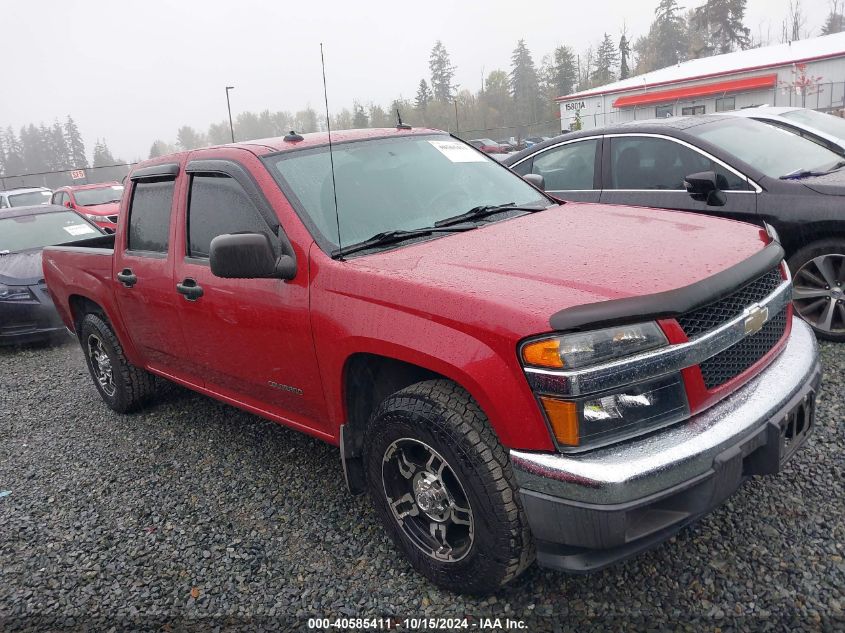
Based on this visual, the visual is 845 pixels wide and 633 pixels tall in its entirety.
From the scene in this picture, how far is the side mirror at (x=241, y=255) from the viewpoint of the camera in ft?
8.96

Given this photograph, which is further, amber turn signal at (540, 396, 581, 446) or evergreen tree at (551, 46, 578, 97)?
evergreen tree at (551, 46, 578, 97)

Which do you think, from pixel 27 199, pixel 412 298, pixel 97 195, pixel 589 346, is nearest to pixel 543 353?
pixel 589 346

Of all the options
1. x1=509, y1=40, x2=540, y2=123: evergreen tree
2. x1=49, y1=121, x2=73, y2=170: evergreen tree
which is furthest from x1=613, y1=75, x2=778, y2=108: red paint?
x1=49, y1=121, x2=73, y2=170: evergreen tree

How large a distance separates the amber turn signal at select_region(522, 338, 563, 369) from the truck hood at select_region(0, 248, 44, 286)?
23.2 feet

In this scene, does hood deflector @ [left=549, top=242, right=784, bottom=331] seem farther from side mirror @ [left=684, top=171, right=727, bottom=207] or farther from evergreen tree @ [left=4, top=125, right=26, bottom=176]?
evergreen tree @ [left=4, top=125, right=26, bottom=176]

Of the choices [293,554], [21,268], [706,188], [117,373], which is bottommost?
[293,554]

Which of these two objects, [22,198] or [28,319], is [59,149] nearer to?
[22,198]

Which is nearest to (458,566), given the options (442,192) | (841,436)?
(442,192)

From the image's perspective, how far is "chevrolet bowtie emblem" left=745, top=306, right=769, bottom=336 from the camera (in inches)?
95.6

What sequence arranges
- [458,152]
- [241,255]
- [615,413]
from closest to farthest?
1. [615,413]
2. [241,255]
3. [458,152]

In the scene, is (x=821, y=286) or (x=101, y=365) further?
(x=101, y=365)

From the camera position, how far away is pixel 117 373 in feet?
15.6

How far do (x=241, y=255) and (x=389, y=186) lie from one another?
899 mm

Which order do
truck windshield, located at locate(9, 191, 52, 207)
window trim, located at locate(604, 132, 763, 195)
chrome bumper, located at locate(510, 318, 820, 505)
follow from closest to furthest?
1. chrome bumper, located at locate(510, 318, 820, 505)
2. window trim, located at locate(604, 132, 763, 195)
3. truck windshield, located at locate(9, 191, 52, 207)
